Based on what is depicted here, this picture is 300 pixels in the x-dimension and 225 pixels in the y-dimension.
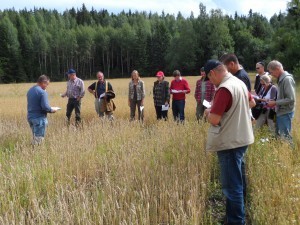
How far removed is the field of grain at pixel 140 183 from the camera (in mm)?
2963

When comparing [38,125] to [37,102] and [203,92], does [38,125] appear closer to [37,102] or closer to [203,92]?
[37,102]

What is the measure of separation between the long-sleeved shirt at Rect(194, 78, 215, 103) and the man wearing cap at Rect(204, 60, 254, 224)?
15.9 feet

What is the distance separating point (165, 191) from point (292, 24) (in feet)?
131

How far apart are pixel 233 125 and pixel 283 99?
8.44 ft

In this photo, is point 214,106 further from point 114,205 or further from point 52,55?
point 52,55

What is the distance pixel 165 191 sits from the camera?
3359mm

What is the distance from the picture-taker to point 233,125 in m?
3.26

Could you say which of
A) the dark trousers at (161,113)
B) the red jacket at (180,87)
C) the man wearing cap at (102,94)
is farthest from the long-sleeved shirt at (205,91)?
the man wearing cap at (102,94)

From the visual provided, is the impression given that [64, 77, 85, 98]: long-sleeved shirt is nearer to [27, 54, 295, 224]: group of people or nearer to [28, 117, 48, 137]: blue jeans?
[27, 54, 295, 224]: group of people

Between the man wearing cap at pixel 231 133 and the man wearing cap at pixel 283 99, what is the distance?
7.66 ft

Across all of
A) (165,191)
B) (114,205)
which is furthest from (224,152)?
(114,205)

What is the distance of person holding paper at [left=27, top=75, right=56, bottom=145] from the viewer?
256 inches

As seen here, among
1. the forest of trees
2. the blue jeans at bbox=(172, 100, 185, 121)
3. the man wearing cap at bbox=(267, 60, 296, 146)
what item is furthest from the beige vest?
the forest of trees

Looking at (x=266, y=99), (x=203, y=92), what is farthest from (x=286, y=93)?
(x=203, y=92)
